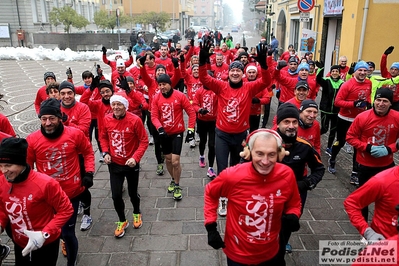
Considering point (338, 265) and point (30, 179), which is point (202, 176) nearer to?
point (338, 265)

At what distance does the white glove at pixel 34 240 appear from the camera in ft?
10.2

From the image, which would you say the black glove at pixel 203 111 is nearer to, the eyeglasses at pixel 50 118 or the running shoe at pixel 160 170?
the running shoe at pixel 160 170

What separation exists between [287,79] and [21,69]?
20932 millimetres

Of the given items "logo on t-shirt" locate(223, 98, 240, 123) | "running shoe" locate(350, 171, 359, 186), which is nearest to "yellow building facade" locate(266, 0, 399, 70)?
"running shoe" locate(350, 171, 359, 186)

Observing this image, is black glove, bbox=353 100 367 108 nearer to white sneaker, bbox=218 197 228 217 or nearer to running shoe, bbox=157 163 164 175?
white sneaker, bbox=218 197 228 217

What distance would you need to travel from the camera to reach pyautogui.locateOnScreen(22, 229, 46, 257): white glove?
10.2 ft

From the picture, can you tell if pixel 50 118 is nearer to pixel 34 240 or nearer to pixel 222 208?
pixel 34 240

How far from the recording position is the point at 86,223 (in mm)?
5379

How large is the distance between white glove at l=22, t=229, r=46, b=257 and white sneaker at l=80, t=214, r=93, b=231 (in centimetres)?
218

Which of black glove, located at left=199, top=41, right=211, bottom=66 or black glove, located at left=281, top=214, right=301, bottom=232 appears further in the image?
black glove, located at left=199, top=41, right=211, bottom=66

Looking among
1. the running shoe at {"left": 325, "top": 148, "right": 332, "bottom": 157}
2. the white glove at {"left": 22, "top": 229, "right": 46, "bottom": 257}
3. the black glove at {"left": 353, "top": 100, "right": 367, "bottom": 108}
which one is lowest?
the running shoe at {"left": 325, "top": 148, "right": 332, "bottom": 157}

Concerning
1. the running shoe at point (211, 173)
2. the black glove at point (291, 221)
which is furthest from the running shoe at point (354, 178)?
the black glove at point (291, 221)

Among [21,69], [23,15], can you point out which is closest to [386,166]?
[21,69]

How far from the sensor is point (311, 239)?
4.99m
